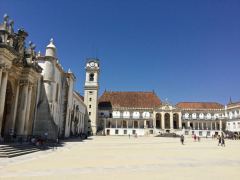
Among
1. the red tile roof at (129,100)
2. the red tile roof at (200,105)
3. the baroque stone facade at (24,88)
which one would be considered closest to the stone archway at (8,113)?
the baroque stone facade at (24,88)

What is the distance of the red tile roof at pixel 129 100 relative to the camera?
87500 millimetres

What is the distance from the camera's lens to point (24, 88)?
986 inches

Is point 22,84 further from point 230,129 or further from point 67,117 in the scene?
point 230,129

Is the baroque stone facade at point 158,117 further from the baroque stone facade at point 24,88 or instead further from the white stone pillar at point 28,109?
the white stone pillar at point 28,109

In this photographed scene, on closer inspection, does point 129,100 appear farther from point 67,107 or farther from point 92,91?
point 67,107

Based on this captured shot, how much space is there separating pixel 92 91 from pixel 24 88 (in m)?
52.7

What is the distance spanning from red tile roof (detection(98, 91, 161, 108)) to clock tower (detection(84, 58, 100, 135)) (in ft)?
32.1

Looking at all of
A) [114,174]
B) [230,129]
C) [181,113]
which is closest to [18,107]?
[114,174]

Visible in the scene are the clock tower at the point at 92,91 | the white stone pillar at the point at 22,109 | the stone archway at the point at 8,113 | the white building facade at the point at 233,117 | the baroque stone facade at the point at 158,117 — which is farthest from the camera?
Answer: the baroque stone facade at the point at 158,117

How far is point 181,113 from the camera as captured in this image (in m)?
84.9

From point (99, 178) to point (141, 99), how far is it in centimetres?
Result: 8141

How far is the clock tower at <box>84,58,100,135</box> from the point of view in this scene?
76125 millimetres

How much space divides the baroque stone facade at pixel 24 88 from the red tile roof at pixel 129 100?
2050 inches

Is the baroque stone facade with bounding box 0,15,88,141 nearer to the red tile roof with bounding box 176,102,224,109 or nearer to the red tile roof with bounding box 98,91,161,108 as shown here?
the red tile roof with bounding box 98,91,161,108
